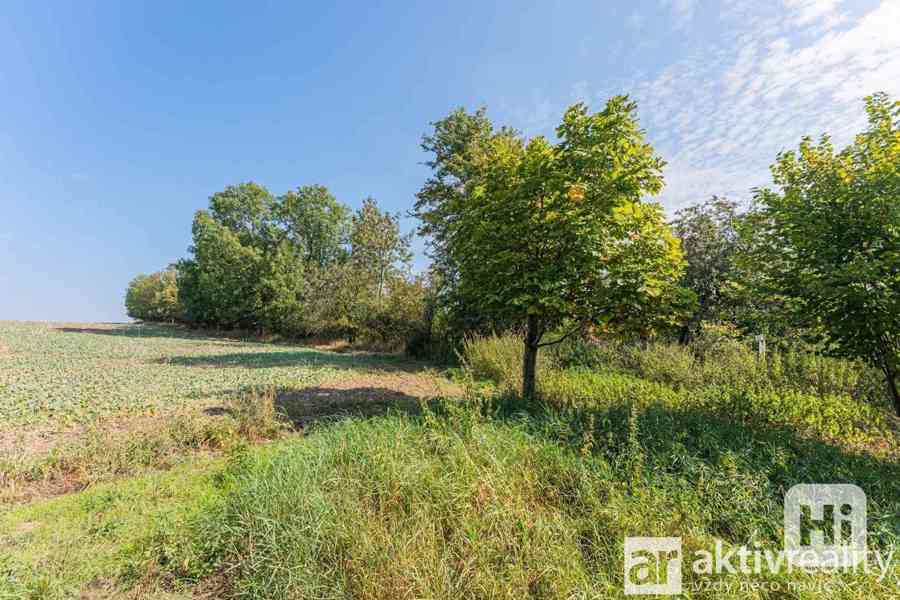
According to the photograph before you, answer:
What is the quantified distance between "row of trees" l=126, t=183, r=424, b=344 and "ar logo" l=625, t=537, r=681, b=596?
16.1 meters

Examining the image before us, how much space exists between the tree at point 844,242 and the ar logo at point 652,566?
3.87 metres

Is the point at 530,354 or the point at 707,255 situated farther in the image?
the point at 707,255

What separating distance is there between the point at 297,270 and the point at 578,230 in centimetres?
3075

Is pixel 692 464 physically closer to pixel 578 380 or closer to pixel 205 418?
pixel 578 380

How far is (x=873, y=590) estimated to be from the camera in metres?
2.13

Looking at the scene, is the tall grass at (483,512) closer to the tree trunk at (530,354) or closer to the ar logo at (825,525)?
the ar logo at (825,525)

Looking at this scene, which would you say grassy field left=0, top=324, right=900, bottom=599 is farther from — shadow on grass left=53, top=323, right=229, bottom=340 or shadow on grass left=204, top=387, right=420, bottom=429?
shadow on grass left=53, top=323, right=229, bottom=340

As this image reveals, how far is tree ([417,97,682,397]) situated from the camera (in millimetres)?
5520

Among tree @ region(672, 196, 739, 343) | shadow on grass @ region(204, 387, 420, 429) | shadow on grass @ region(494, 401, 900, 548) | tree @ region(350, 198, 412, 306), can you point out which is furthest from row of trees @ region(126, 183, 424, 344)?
shadow on grass @ region(494, 401, 900, 548)

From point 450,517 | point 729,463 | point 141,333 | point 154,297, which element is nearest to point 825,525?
point 729,463

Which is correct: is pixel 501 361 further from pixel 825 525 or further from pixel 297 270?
pixel 297 270

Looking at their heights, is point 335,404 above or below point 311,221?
below

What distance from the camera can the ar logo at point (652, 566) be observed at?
7.25 ft

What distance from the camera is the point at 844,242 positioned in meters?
4.42
